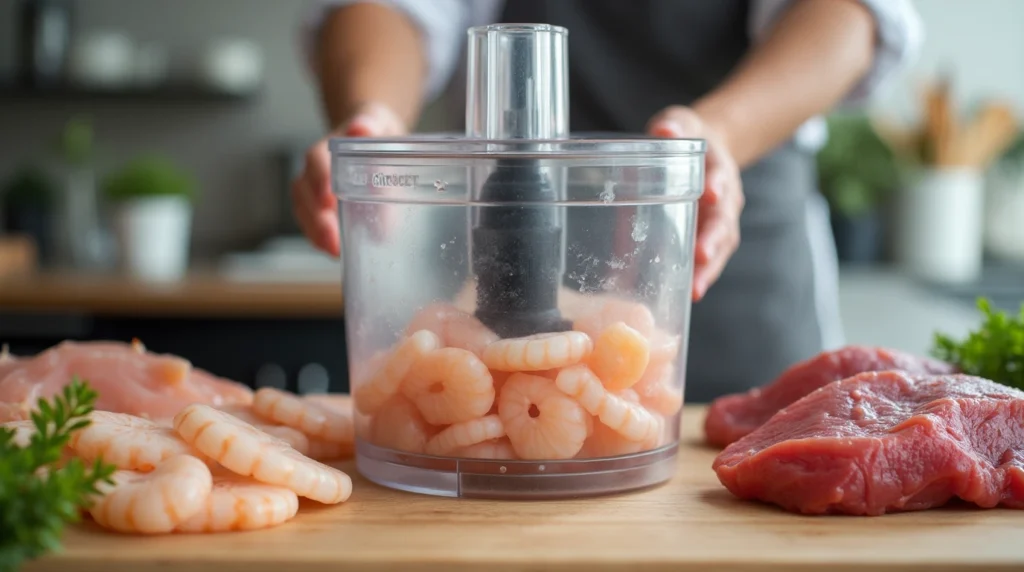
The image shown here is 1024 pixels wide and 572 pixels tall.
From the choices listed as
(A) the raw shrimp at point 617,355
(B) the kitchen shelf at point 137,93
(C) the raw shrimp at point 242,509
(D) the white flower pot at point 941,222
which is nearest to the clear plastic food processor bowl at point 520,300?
(A) the raw shrimp at point 617,355

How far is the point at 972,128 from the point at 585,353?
2.93 meters

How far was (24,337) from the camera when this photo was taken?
286 cm

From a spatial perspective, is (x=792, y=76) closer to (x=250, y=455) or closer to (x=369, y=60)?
(x=369, y=60)

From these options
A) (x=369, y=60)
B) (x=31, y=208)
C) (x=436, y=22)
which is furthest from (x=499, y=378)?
(x=31, y=208)

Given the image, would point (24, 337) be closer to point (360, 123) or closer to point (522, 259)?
point (360, 123)

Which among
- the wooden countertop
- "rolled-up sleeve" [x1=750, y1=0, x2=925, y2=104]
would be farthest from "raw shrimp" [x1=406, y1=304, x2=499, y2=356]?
the wooden countertop

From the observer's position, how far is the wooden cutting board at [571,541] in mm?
685

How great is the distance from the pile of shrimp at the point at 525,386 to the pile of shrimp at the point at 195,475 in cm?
8

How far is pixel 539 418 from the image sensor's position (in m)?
0.80

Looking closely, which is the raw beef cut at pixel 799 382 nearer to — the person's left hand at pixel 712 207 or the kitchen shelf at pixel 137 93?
the person's left hand at pixel 712 207

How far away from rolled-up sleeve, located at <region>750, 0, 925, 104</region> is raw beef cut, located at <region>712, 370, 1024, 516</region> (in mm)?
633

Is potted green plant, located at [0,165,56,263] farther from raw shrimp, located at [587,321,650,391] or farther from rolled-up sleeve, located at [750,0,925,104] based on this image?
raw shrimp, located at [587,321,650,391]

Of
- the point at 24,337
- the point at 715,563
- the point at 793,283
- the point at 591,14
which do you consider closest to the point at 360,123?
the point at 715,563

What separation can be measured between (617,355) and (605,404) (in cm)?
4
